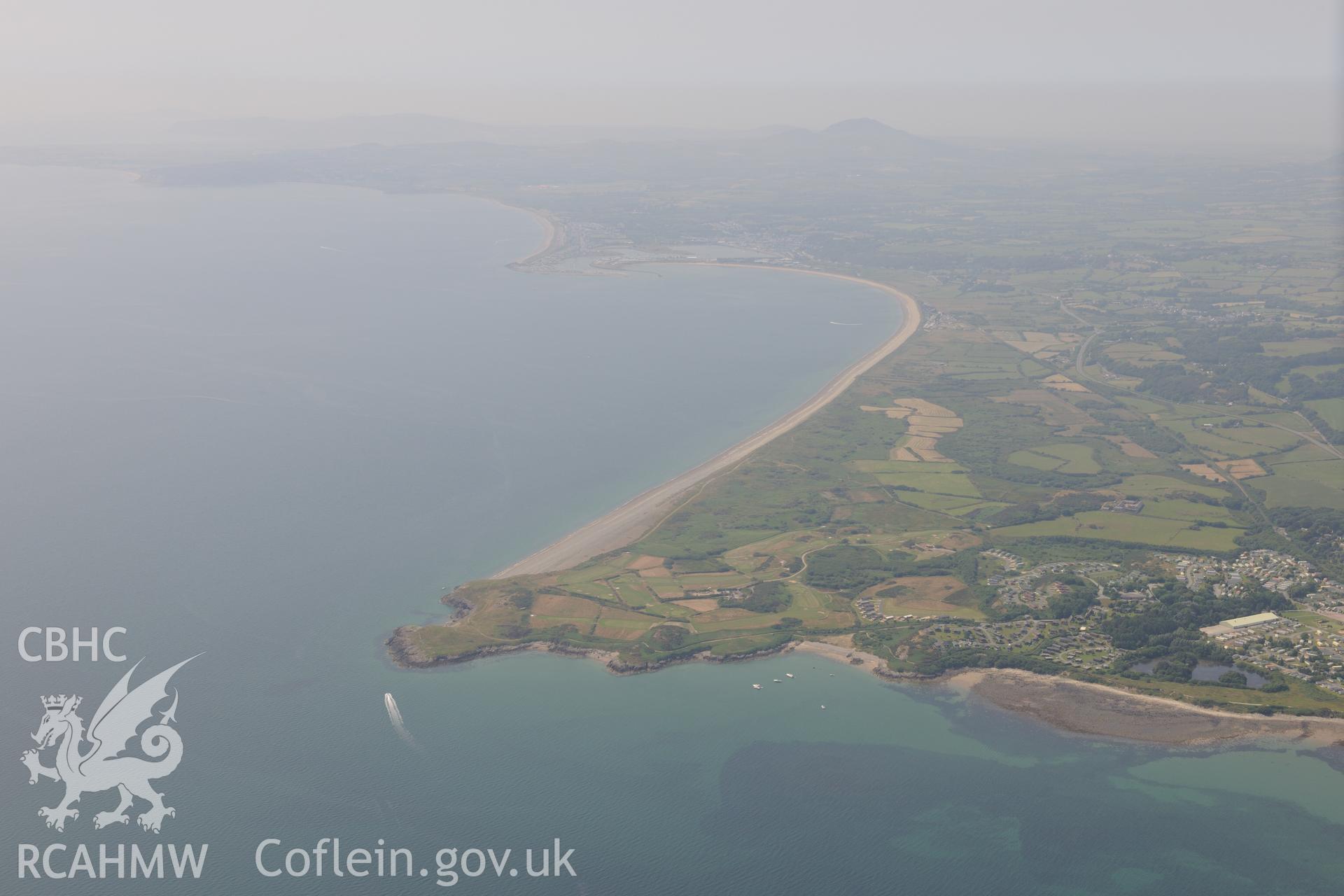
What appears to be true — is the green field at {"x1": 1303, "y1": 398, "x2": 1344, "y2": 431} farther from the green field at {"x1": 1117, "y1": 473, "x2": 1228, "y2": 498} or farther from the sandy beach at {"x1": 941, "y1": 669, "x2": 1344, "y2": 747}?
the sandy beach at {"x1": 941, "y1": 669, "x2": 1344, "y2": 747}

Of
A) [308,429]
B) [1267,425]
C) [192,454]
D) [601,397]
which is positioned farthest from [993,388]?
[192,454]

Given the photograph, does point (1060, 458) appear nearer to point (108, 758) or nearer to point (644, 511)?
point (644, 511)

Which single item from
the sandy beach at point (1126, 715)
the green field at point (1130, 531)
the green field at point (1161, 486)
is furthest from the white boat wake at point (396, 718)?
the green field at point (1161, 486)

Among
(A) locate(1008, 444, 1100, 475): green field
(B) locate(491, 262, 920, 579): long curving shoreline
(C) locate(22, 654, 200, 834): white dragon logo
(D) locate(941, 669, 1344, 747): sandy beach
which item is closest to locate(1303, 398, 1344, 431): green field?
(A) locate(1008, 444, 1100, 475): green field

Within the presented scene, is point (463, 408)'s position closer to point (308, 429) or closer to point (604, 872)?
point (308, 429)

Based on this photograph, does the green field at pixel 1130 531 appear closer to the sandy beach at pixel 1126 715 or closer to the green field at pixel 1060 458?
the green field at pixel 1060 458

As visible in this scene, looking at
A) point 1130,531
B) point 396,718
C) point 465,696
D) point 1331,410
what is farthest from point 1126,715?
point 1331,410

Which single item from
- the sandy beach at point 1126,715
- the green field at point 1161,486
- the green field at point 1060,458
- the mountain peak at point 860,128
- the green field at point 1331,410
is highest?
the mountain peak at point 860,128
